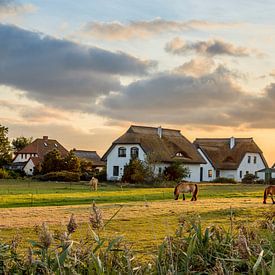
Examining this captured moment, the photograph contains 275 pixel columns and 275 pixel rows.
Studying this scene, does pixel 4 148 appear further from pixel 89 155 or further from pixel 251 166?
pixel 251 166

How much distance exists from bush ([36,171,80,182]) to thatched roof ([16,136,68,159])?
38.1m

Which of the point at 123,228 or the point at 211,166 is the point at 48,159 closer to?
the point at 211,166

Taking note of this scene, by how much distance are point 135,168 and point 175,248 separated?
6752 cm

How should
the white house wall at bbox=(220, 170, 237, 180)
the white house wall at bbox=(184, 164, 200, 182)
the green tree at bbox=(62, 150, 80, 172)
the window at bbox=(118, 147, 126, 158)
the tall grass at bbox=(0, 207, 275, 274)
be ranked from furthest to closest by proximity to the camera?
the white house wall at bbox=(220, 170, 237, 180) → the white house wall at bbox=(184, 164, 200, 182) → the window at bbox=(118, 147, 126, 158) → the green tree at bbox=(62, 150, 80, 172) → the tall grass at bbox=(0, 207, 275, 274)

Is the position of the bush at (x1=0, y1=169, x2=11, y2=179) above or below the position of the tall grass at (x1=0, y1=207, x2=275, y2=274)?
above

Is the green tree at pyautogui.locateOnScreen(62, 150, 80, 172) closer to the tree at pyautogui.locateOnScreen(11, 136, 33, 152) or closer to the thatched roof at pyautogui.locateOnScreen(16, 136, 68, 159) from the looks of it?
the thatched roof at pyautogui.locateOnScreen(16, 136, 68, 159)

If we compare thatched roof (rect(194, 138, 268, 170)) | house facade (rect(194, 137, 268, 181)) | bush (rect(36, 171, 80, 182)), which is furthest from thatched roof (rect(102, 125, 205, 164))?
bush (rect(36, 171, 80, 182))

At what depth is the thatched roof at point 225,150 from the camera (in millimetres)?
101250

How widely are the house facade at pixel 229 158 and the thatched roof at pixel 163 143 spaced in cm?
534

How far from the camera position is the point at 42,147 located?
124 m

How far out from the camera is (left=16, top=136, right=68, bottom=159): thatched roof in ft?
401

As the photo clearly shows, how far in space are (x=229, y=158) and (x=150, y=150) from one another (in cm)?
2201

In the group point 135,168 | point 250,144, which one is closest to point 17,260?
point 135,168

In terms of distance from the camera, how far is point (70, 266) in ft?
23.8
